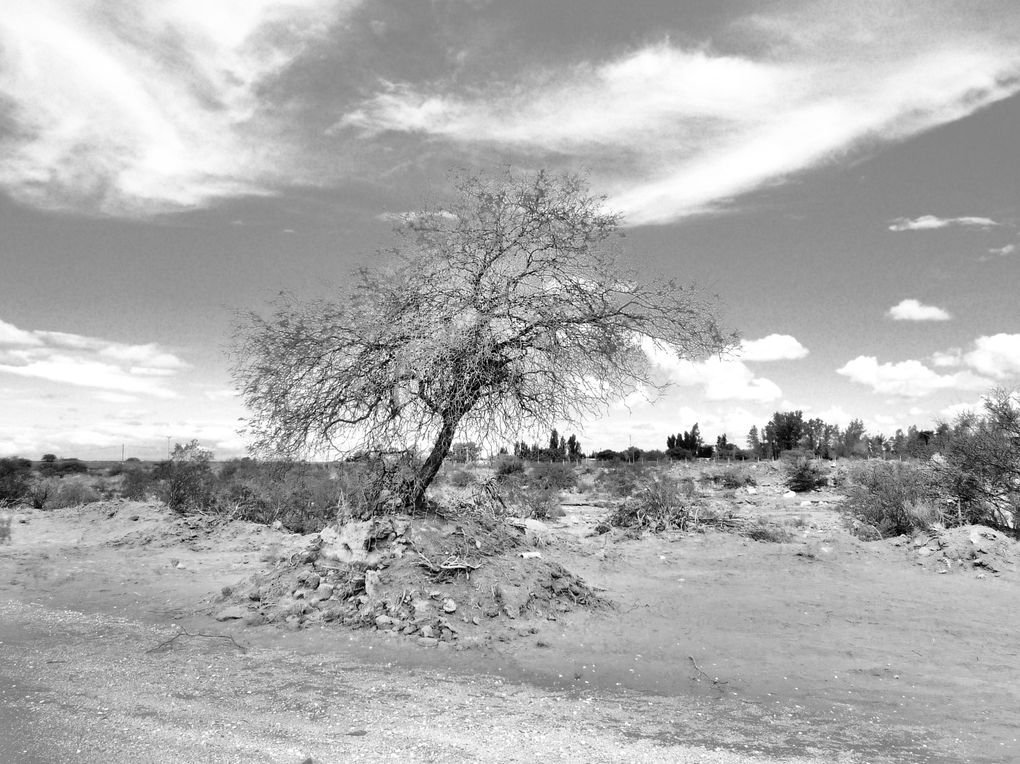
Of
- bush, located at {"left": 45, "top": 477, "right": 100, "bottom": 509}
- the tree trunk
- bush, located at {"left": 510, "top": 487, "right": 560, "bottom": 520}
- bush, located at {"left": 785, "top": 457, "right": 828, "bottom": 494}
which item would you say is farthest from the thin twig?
bush, located at {"left": 785, "top": 457, "right": 828, "bottom": 494}

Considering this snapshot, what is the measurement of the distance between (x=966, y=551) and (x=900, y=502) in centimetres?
347

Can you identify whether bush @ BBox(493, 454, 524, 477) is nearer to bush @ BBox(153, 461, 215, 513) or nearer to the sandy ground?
bush @ BBox(153, 461, 215, 513)

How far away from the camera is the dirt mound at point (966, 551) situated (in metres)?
13.4

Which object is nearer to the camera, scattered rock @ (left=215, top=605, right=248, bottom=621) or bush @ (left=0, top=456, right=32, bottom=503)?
scattered rock @ (left=215, top=605, right=248, bottom=621)

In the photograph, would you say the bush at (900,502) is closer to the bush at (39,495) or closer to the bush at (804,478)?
the bush at (804,478)

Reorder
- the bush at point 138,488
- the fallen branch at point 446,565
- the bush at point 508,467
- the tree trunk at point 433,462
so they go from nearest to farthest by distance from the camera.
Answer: the fallen branch at point 446,565 → the tree trunk at point 433,462 → the bush at point 138,488 → the bush at point 508,467

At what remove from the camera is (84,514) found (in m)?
20.8

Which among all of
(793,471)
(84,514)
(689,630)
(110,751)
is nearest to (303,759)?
(110,751)

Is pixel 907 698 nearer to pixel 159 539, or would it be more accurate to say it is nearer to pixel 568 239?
pixel 568 239

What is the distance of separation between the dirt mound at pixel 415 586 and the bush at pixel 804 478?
2620cm

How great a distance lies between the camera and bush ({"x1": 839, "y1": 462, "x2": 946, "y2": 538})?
16.4m

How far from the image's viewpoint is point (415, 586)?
9867 mm

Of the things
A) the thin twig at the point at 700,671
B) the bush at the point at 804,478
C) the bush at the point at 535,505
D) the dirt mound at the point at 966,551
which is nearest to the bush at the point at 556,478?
the bush at the point at 535,505

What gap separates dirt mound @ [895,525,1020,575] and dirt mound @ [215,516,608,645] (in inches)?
292
